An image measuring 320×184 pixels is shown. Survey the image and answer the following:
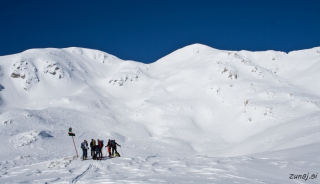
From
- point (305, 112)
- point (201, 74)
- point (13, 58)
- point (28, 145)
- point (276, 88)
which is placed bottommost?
point (28, 145)

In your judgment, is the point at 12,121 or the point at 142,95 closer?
the point at 12,121

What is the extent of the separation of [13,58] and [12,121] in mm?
46986

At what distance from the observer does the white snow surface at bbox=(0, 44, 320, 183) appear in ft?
41.1

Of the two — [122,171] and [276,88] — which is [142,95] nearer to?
[276,88]

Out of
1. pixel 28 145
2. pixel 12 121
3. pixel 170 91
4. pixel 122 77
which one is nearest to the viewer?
pixel 28 145

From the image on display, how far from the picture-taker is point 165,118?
47875mm

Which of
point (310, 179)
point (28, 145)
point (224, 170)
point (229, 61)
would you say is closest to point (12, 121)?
point (28, 145)

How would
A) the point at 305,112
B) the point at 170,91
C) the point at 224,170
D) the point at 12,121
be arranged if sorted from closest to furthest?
the point at 224,170, the point at 305,112, the point at 12,121, the point at 170,91

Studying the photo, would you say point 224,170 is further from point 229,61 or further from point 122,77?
point 122,77

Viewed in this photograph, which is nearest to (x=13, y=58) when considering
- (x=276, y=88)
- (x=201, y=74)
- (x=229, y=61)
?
(x=201, y=74)

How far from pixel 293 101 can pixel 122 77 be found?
5095cm

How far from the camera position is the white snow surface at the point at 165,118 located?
12516 millimetres

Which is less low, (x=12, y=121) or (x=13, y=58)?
(x=13, y=58)

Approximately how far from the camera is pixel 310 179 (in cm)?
954
